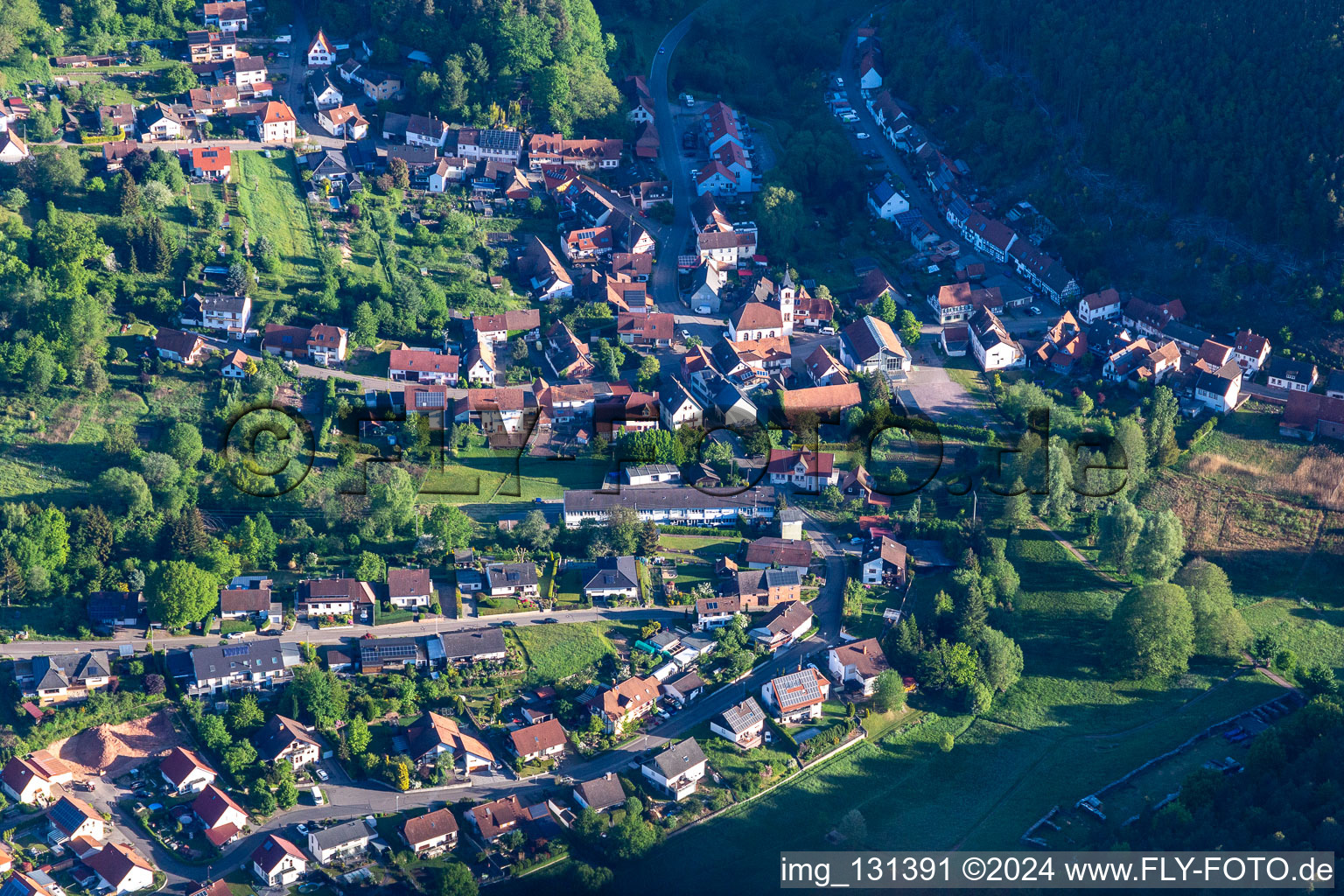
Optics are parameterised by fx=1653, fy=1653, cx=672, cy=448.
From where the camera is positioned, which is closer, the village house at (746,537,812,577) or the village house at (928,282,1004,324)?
the village house at (746,537,812,577)

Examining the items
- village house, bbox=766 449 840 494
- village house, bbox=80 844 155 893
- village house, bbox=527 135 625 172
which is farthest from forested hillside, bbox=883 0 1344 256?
village house, bbox=80 844 155 893

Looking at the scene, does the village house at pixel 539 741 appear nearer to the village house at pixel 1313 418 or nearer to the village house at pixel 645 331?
the village house at pixel 645 331

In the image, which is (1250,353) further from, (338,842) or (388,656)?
(338,842)

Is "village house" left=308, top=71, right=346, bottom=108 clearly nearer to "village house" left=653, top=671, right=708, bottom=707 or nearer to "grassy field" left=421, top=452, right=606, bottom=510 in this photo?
"grassy field" left=421, top=452, right=606, bottom=510

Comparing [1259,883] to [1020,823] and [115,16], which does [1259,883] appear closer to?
[1020,823]

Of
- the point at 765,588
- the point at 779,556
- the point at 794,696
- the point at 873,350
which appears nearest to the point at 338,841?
the point at 794,696

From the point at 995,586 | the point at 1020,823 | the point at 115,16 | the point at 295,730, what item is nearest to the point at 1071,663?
the point at 995,586
